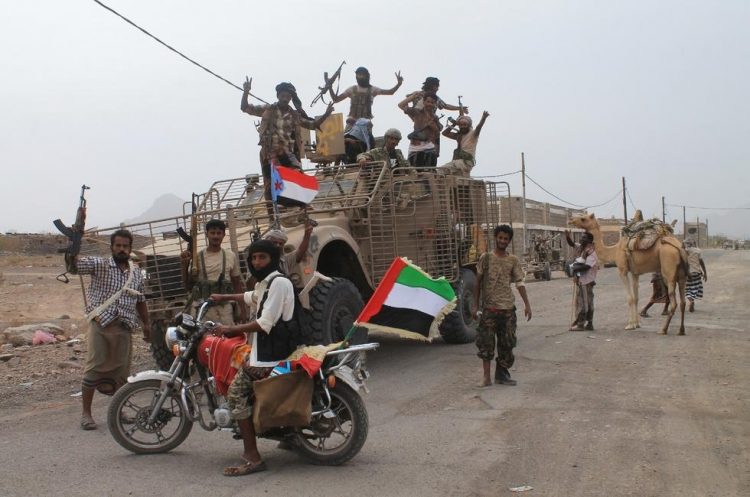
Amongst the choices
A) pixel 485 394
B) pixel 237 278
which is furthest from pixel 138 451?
pixel 485 394

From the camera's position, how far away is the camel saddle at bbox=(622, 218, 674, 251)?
34.9ft

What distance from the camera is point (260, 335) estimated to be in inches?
174

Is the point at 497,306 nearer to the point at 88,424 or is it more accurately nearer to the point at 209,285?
the point at 209,285

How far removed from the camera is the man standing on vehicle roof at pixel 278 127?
843 cm

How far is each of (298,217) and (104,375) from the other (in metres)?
2.78

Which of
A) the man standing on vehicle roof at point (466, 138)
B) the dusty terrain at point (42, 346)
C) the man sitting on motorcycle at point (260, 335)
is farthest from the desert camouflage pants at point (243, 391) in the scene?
the man standing on vehicle roof at point (466, 138)

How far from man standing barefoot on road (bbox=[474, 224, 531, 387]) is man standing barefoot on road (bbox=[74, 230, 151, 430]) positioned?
3186 millimetres

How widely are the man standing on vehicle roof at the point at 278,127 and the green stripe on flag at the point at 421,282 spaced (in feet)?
12.9

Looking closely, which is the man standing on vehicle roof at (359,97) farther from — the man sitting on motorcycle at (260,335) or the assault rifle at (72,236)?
the man sitting on motorcycle at (260,335)

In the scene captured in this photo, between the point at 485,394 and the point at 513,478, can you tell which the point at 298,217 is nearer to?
the point at 485,394

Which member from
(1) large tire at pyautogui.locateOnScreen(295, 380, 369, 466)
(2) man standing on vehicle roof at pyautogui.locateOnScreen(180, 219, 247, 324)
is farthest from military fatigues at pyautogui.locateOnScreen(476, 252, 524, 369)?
(1) large tire at pyautogui.locateOnScreen(295, 380, 369, 466)

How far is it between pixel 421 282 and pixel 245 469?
1.62 metres

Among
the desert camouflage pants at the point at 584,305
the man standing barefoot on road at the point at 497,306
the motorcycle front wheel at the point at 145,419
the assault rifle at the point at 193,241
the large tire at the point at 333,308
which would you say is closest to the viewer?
the motorcycle front wheel at the point at 145,419

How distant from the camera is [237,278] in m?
6.32
